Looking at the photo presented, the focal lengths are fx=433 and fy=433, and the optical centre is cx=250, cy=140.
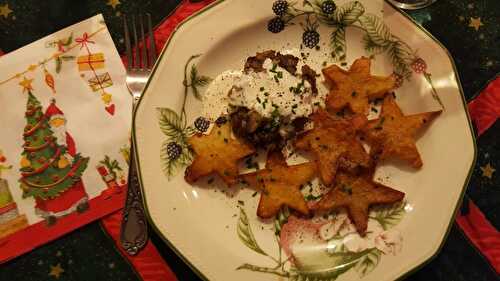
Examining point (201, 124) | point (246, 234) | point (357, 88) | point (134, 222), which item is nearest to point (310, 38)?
point (357, 88)

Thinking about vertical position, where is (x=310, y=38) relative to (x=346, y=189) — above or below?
above

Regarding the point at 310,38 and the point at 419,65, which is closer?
the point at 419,65

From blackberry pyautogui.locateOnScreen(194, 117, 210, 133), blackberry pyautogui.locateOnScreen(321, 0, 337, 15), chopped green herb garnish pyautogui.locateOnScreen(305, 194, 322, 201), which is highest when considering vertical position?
blackberry pyautogui.locateOnScreen(321, 0, 337, 15)

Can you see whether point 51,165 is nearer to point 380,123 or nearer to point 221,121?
point 221,121

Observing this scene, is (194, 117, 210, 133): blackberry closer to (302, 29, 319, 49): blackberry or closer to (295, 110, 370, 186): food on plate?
(295, 110, 370, 186): food on plate

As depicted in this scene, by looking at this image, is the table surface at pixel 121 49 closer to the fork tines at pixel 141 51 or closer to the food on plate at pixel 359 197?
the fork tines at pixel 141 51

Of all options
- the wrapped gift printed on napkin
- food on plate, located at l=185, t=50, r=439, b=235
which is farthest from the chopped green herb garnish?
the wrapped gift printed on napkin
